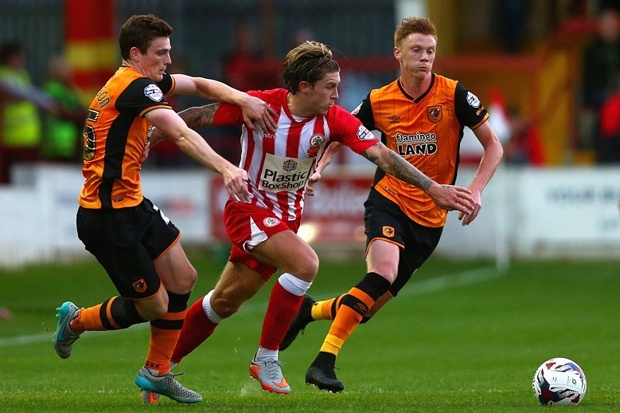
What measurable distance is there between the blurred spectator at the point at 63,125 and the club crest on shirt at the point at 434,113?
1301 centimetres

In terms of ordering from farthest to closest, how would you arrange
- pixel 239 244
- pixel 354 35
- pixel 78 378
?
1. pixel 354 35
2. pixel 78 378
3. pixel 239 244

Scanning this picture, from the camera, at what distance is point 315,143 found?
925 centimetres

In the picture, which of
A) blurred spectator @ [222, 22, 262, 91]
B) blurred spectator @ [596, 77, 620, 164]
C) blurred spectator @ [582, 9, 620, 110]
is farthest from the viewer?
blurred spectator @ [222, 22, 262, 91]

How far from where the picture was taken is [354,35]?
2973 cm

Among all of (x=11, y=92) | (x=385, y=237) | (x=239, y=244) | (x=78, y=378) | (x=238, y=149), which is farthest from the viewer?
(x=238, y=149)

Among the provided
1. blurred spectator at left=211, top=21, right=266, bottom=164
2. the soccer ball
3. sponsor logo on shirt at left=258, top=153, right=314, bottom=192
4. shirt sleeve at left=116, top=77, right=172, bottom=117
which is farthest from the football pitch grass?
blurred spectator at left=211, top=21, right=266, bottom=164

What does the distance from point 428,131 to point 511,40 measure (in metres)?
17.9

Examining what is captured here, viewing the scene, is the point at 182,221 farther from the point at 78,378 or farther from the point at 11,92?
the point at 78,378

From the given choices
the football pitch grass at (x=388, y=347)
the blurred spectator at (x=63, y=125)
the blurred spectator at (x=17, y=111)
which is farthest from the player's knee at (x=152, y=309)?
the blurred spectator at (x=63, y=125)

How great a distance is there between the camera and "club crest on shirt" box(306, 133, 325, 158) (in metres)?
9.23

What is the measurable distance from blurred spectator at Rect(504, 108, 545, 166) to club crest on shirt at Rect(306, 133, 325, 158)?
1439 cm

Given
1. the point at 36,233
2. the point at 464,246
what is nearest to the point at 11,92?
the point at 36,233

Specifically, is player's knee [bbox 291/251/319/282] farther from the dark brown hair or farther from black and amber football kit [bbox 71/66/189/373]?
the dark brown hair

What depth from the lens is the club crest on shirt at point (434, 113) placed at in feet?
33.8
